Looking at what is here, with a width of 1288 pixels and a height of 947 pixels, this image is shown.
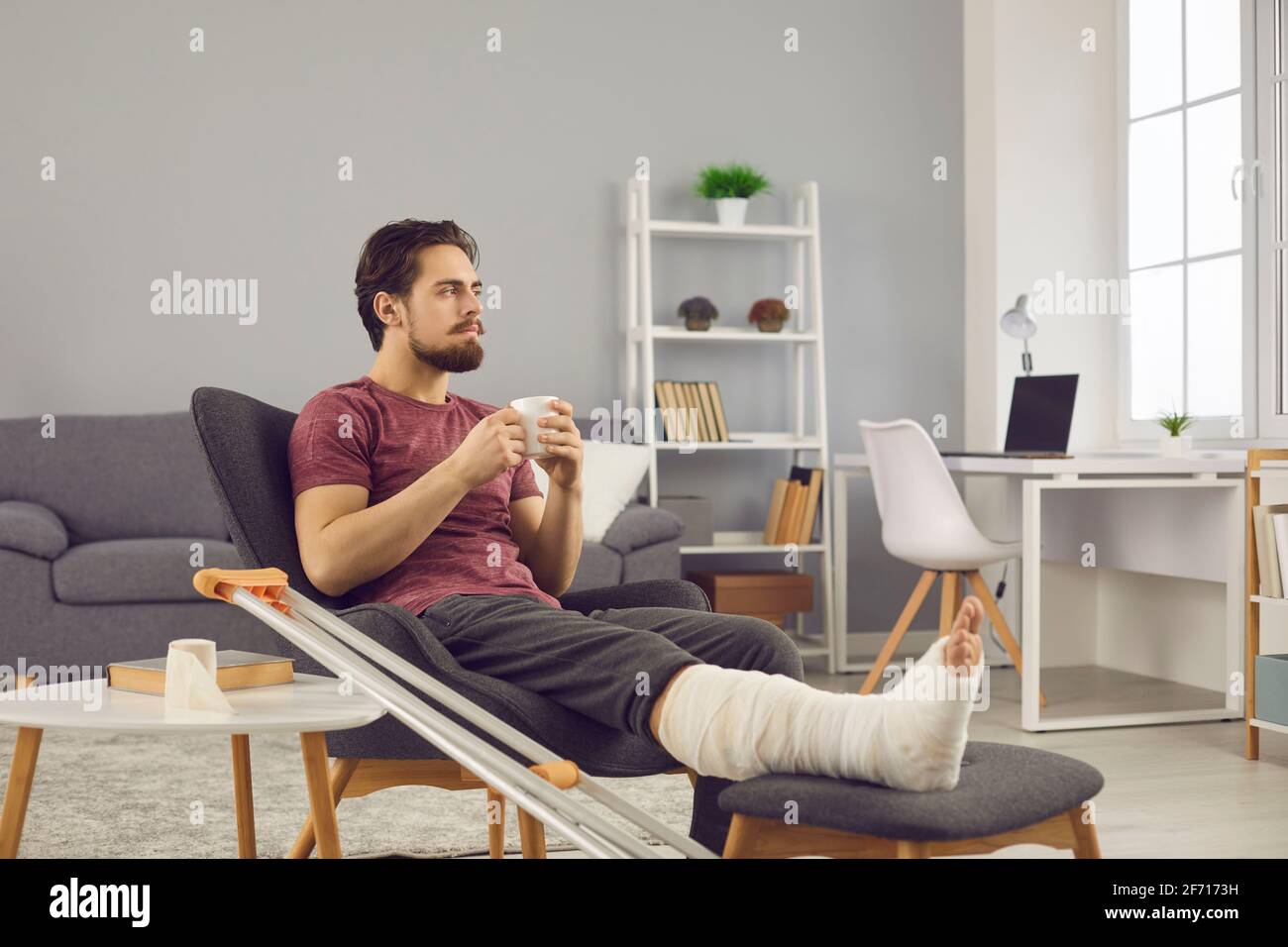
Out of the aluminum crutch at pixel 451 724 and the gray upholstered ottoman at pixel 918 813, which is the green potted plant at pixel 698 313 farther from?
the gray upholstered ottoman at pixel 918 813

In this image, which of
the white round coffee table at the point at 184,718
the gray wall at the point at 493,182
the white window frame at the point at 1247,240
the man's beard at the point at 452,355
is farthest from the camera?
the gray wall at the point at 493,182

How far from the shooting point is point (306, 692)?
1678 mm

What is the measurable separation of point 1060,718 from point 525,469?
2046 mm

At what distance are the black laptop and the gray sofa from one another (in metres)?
1.15

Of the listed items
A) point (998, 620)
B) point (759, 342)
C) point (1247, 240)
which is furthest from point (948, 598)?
point (1247, 240)

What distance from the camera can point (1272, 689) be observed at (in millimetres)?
3176

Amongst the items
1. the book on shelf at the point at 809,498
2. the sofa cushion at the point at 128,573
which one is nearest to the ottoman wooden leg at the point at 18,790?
the sofa cushion at the point at 128,573

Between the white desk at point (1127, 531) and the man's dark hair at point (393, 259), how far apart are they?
77.4 inches

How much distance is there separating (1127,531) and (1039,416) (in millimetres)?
445

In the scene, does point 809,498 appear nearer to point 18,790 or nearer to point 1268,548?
point 1268,548

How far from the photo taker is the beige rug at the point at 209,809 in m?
2.41
